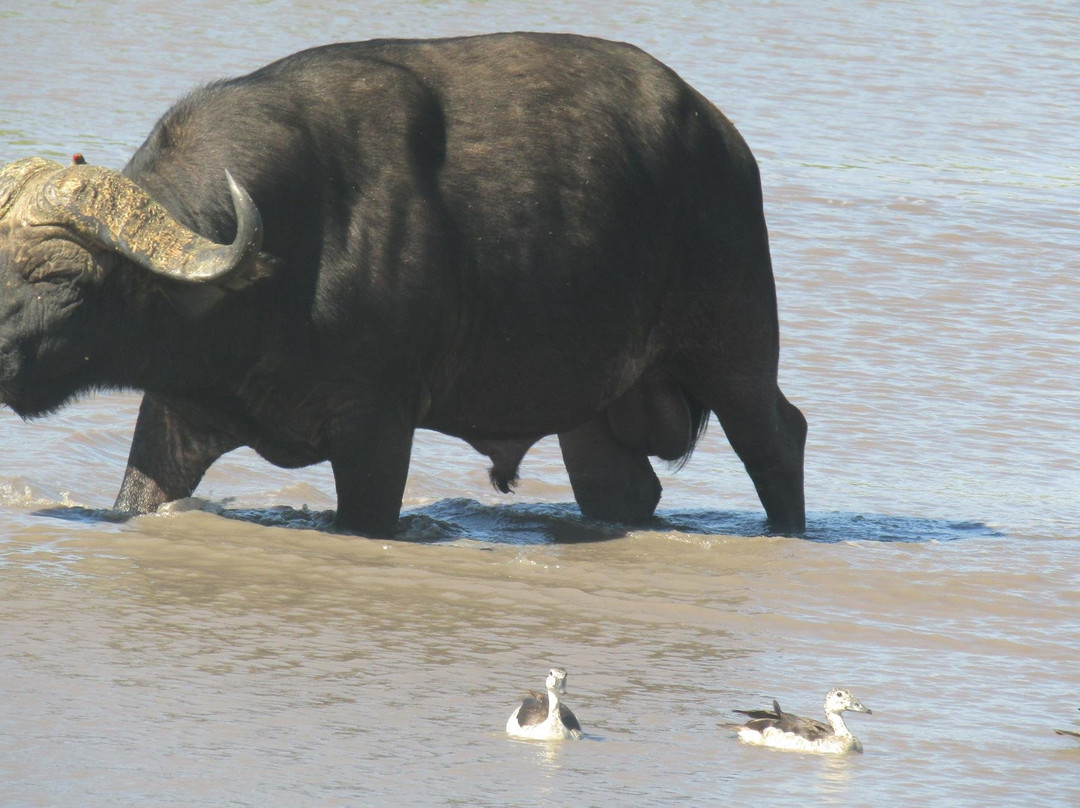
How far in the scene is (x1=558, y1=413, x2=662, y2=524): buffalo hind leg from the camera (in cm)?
804

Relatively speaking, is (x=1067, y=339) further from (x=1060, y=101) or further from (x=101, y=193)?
(x=1060, y=101)

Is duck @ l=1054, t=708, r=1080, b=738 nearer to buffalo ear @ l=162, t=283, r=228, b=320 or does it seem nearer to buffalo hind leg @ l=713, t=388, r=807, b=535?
buffalo hind leg @ l=713, t=388, r=807, b=535

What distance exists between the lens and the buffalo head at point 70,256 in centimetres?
619

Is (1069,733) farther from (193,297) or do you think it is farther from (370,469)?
(193,297)

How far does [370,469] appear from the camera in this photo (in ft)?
22.3

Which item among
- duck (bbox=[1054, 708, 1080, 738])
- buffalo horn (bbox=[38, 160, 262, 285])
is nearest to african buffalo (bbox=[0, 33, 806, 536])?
buffalo horn (bbox=[38, 160, 262, 285])

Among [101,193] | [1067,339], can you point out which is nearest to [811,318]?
[1067,339]

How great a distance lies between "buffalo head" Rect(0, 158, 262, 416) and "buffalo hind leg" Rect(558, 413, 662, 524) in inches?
86.1

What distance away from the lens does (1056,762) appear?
5.18 meters

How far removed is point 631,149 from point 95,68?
9.78 meters

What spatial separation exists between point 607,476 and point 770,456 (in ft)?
2.19

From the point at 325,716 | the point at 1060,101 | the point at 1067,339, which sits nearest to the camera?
the point at 325,716

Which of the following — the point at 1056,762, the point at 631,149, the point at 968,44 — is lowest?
the point at 968,44

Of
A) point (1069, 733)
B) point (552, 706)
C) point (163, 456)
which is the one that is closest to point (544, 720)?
point (552, 706)
